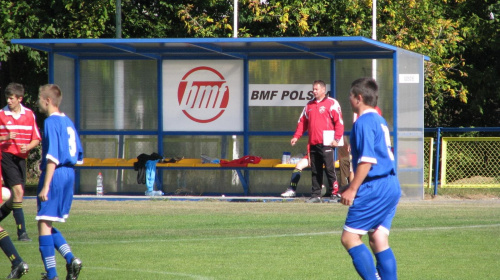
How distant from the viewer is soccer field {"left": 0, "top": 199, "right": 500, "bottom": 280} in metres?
8.88

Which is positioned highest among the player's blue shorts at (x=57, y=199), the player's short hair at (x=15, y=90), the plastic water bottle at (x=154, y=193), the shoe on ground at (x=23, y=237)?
the player's short hair at (x=15, y=90)

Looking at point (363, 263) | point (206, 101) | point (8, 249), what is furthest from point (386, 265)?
point (206, 101)

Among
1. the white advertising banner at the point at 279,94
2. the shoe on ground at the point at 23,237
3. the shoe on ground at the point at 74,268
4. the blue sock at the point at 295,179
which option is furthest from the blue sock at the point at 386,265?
the white advertising banner at the point at 279,94

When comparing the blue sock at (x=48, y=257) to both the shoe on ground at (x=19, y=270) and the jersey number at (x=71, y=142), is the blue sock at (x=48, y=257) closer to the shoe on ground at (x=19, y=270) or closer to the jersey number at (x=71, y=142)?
the shoe on ground at (x=19, y=270)

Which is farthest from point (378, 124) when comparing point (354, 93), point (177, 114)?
point (177, 114)

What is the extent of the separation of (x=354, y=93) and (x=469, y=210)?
342 inches

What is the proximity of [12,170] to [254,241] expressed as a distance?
10.4ft

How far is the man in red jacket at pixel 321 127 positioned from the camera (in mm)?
16141

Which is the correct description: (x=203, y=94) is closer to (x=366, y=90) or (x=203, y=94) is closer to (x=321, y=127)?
(x=321, y=127)

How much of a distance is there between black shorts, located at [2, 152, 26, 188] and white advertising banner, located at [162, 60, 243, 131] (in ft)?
26.7

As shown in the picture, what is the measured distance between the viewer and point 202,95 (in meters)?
19.3

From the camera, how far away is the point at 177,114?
1933cm

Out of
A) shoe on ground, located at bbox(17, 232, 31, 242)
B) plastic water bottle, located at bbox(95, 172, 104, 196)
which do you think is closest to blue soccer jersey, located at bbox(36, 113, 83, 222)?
shoe on ground, located at bbox(17, 232, 31, 242)

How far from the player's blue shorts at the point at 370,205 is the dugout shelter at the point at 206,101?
1094cm
